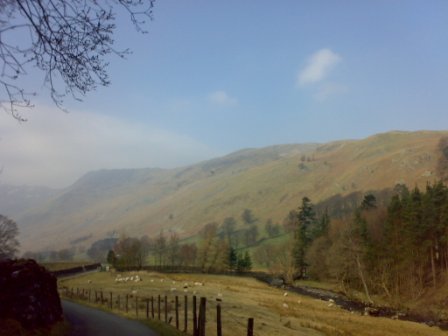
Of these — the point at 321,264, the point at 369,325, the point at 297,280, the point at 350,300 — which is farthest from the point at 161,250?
the point at 369,325

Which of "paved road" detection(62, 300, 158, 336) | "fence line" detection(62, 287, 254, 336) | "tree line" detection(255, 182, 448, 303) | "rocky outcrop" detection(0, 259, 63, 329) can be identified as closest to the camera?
"fence line" detection(62, 287, 254, 336)

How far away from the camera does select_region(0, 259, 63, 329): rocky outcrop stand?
62.0ft

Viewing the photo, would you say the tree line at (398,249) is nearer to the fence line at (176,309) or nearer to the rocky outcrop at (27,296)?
the fence line at (176,309)

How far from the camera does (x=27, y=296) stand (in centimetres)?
2003

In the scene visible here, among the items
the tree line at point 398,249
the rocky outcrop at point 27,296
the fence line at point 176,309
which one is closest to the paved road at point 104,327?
the rocky outcrop at point 27,296

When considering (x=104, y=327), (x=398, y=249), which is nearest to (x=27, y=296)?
(x=104, y=327)

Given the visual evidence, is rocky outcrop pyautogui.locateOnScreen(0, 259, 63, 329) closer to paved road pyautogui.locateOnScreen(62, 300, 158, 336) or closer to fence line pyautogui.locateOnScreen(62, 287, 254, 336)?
paved road pyautogui.locateOnScreen(62, 300, 158, 336)

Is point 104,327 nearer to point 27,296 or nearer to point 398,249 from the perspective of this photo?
point 27,296

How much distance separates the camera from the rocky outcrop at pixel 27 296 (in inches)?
744

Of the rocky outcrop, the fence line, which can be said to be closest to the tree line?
the fence line

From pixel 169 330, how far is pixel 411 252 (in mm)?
65947

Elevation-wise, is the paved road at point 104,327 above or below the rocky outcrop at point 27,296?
below

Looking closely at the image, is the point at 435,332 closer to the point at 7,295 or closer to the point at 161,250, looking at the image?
the point at 7,295

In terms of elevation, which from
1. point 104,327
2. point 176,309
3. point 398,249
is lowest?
point 104,327
